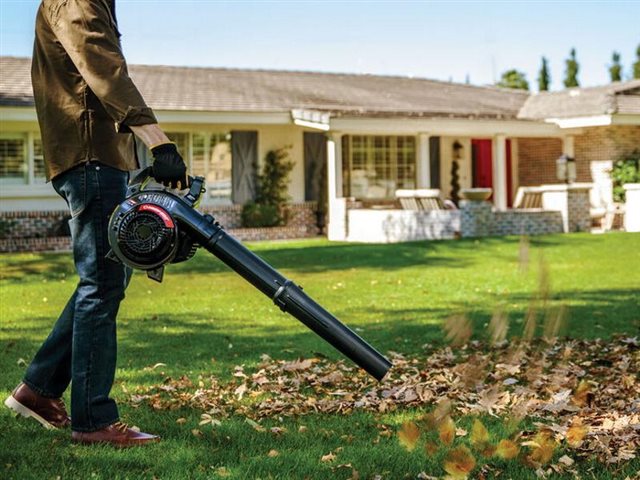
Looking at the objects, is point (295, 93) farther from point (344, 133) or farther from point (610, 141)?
point (610, 141)

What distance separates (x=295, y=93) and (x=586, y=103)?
8037mm

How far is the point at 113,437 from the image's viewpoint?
411 centimetres

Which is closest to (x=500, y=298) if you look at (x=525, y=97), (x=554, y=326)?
(x=554, y=326)

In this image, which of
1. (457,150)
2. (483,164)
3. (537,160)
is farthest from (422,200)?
(537,160)

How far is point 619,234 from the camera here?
67.0 ft

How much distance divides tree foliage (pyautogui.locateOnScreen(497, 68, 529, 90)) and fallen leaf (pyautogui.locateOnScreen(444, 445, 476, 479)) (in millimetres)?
51067

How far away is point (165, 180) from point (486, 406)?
214 cm

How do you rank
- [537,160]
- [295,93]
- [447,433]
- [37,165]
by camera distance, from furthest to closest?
1. [537,160]
2. [295,93]
3. [37,165]
4. [447,433]

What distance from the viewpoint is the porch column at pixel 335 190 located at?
2259 centimetres

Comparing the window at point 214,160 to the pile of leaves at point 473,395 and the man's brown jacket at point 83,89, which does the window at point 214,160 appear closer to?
the pile of leaves at point 473,395

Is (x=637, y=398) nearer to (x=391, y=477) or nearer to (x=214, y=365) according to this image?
(x=391, y=477)

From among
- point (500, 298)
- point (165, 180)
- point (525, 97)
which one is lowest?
point (500, 298)

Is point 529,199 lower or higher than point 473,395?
higher

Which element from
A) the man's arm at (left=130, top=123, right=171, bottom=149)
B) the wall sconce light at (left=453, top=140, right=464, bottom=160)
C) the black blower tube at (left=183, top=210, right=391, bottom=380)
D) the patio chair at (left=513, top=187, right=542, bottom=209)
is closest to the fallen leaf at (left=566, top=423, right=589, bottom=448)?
the black blower tube at (left=183, top=210, right=391, bottom=380)
